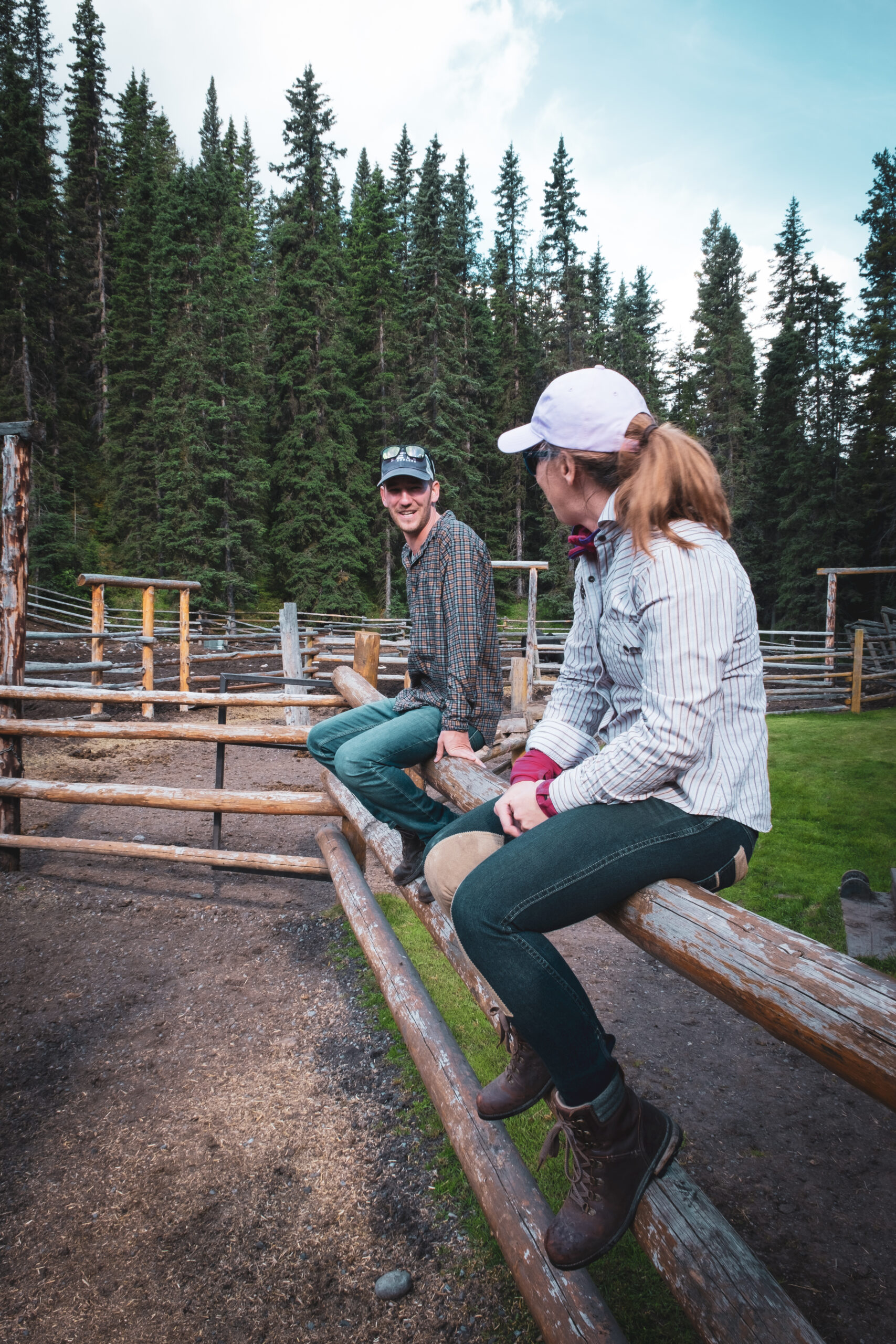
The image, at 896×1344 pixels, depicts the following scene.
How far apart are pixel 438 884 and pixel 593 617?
77 cm

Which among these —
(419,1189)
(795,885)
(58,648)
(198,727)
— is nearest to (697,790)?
(419,1189)

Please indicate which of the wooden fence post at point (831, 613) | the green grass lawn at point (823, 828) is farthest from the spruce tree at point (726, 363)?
the green grass lawn at point (823, 828)

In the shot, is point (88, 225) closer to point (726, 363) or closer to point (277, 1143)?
point (726, 363)

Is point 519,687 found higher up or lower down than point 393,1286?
higher up

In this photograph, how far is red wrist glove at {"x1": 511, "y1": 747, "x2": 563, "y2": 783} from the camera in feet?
5.95

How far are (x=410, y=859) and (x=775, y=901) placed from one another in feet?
12.4

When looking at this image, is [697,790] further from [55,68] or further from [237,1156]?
[55,68]

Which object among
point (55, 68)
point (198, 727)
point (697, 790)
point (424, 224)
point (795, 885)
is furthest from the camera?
point (55, 68)

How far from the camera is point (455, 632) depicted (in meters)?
2.77

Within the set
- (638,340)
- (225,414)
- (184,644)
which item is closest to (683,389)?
(638,340)

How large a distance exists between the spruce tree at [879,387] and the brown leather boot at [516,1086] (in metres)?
28.5

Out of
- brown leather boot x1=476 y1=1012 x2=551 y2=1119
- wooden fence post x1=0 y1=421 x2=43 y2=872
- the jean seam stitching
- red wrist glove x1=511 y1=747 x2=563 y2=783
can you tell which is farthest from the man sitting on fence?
wooden fence post x1=0 y1=421 x2=43 y2=872

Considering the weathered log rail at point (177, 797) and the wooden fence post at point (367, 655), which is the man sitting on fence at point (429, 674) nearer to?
the weathered log rail at point (177, 797)

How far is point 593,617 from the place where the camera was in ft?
6.03
